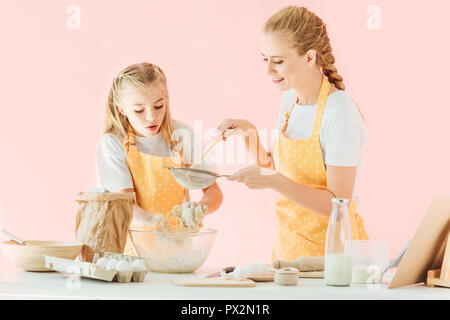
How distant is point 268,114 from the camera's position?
12.4 ft

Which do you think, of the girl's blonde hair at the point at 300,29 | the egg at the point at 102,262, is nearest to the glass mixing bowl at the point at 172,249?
the egg at the point at 102,262

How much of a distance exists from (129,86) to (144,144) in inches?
10.2

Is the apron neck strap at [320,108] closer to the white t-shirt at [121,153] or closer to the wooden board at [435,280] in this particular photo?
the white t-shirt at [121,153]

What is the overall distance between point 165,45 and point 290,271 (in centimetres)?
260

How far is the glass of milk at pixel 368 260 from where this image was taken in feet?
5.00

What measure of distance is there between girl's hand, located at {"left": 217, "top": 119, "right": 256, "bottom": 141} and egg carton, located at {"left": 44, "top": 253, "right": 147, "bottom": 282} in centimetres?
75

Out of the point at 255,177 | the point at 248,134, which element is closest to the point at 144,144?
the point at 248,134

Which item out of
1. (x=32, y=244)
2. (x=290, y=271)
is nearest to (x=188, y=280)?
(x=290, y=271)

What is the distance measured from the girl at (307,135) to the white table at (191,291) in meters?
0.60

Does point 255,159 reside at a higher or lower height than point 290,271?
higher

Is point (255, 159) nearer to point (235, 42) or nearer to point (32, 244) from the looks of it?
point (32, 244)

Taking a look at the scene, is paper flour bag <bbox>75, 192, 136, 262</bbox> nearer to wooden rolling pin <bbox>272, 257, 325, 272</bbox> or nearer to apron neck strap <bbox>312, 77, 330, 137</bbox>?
wooden rolling pin <bbox>272, 257, 325, 272</bbox>

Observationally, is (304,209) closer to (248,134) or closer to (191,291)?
(248,134)
